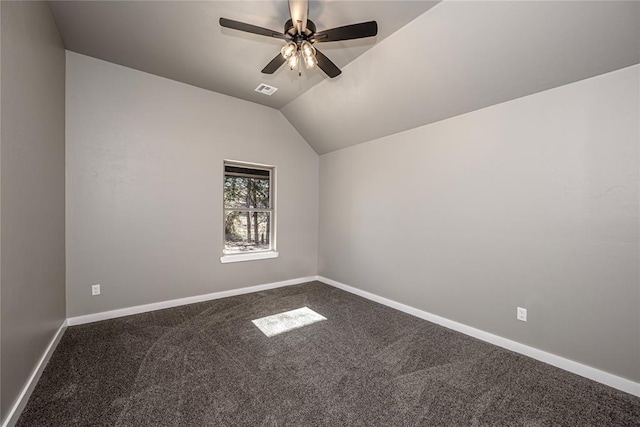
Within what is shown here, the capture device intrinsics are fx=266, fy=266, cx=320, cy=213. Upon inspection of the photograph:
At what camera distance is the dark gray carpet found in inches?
64.0

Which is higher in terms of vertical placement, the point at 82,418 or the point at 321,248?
the point at 321,248

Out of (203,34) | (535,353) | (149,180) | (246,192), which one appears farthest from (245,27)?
(535,353)

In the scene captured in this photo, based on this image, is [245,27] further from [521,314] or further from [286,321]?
[521,314]

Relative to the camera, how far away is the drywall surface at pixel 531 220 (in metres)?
1.94

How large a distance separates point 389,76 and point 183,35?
207cm

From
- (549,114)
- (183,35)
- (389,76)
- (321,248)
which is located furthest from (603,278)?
(183,35)

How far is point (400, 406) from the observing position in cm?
172

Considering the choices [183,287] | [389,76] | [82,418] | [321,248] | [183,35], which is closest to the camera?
[82,418]

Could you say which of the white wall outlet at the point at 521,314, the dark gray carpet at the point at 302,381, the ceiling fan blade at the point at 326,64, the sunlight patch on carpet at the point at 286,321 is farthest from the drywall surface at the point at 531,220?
the ceiling fan blade at the point at 326,64

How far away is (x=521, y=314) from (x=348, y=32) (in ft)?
9.12

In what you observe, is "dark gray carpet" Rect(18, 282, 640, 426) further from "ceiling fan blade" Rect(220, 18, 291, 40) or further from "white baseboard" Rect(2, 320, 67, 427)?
"ceiling fan blade" Rect(220, 18, 291, 40)

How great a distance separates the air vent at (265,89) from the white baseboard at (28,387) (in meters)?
3.37

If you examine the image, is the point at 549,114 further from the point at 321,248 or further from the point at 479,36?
the point at 321,248

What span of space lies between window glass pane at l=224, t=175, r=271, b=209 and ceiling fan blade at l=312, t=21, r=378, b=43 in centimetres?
256
